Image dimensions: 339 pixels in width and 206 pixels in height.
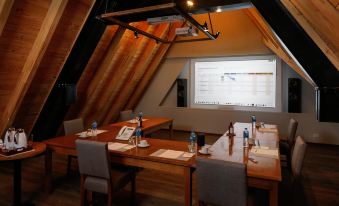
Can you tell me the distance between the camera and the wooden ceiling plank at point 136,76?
19.7 feet

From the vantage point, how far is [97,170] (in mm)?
2404

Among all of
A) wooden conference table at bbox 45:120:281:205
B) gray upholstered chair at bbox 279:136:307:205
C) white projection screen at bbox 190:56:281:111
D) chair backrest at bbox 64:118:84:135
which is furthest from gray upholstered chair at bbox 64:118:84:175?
white projection screen at bbox 190:56:281:111

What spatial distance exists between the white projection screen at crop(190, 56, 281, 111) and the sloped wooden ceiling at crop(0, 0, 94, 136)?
164 inches

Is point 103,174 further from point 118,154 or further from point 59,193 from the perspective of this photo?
point 59,193

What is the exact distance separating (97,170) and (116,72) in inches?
137

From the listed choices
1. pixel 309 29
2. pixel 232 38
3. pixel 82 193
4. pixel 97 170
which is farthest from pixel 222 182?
pixel 232 38

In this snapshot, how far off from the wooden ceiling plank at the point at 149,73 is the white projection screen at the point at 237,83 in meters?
1.02

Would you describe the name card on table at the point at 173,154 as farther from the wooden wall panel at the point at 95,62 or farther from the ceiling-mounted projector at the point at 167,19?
the wooden wall panel at the point at 95,62

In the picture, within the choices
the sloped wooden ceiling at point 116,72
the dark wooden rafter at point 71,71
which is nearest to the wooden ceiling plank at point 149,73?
the sloped wooden ceiling at point 116,72

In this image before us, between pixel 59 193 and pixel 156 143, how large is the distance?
1.52m

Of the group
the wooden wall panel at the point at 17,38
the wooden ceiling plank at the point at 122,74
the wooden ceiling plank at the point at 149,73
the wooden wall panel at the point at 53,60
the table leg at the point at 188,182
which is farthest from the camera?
the wooden ceiling plank at the point at 149,73

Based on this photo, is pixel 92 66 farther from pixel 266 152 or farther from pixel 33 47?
pixel 266 152

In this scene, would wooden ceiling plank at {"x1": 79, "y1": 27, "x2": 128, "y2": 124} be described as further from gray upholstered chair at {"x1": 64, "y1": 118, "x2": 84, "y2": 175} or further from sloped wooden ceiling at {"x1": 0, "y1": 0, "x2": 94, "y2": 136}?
gray upholstered chair at {"x1": 64, "y1": 118, "x2": 84, "y2": 175}

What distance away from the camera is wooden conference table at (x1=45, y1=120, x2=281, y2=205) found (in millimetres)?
1979
